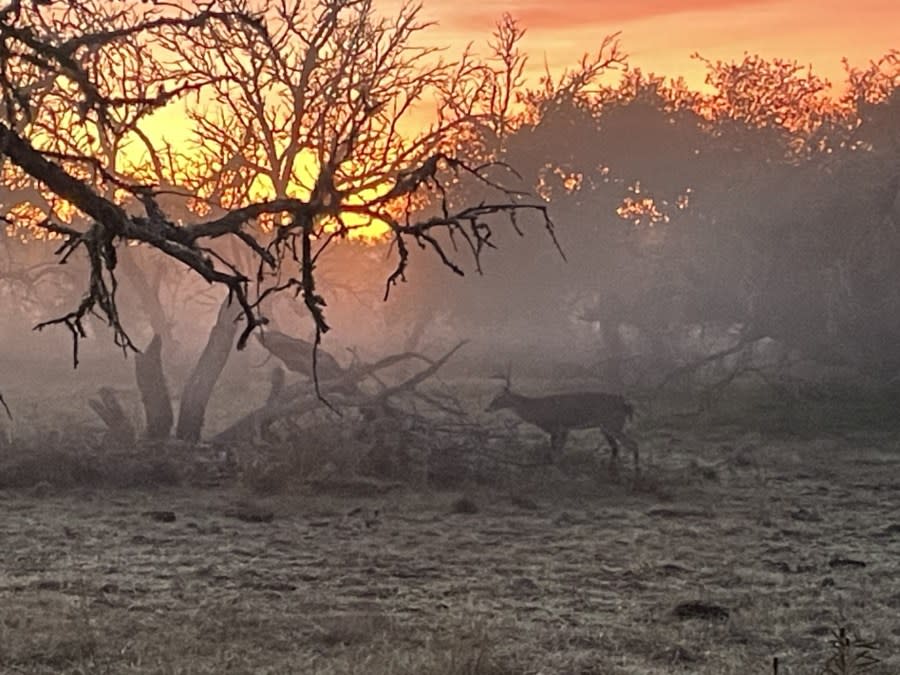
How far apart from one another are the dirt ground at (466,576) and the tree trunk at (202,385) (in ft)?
13.1

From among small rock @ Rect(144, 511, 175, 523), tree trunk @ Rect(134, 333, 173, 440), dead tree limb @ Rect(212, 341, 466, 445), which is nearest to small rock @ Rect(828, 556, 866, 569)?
small rock @ Rect(144, 511, 175, 523)

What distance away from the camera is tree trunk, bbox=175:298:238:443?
2050 centimetres

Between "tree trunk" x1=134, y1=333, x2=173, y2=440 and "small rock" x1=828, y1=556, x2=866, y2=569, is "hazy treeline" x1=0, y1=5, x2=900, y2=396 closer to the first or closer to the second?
"tree trunk" x1=134, y1=333, x2=173, y2=440

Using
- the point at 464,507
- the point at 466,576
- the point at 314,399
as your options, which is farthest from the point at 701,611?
the point at 314,399

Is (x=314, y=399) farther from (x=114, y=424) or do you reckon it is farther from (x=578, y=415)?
(x=578, y=415)

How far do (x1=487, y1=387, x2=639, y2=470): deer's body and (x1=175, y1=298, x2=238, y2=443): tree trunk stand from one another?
4763 mm

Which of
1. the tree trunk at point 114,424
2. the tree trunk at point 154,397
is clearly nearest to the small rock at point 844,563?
the tree trunk at point 114,424

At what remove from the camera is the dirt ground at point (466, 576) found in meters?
8.43

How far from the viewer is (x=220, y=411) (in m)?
26.2

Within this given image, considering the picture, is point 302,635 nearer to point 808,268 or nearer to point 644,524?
point 644,524

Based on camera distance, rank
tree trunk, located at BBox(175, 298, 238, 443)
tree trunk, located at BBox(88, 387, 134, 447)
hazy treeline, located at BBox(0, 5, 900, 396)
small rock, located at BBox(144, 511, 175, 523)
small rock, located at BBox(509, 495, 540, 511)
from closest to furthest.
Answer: small rock, located at BBox(144, 511, 175, 523) → small rock, located at BBox(509, 495, 540, 511) → tree trunk, located at BBox(88, 387, 134, 447) → tree trunk, located at BBox(175, 298, 238, 443) → hazy treeline, located at BBox(0, 5, 900, 396)

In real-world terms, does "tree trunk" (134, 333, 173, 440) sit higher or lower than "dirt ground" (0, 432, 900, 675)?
higher

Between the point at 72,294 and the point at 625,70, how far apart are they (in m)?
20.2

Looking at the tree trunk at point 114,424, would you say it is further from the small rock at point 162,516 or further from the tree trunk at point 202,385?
the small rock at point 162,516
